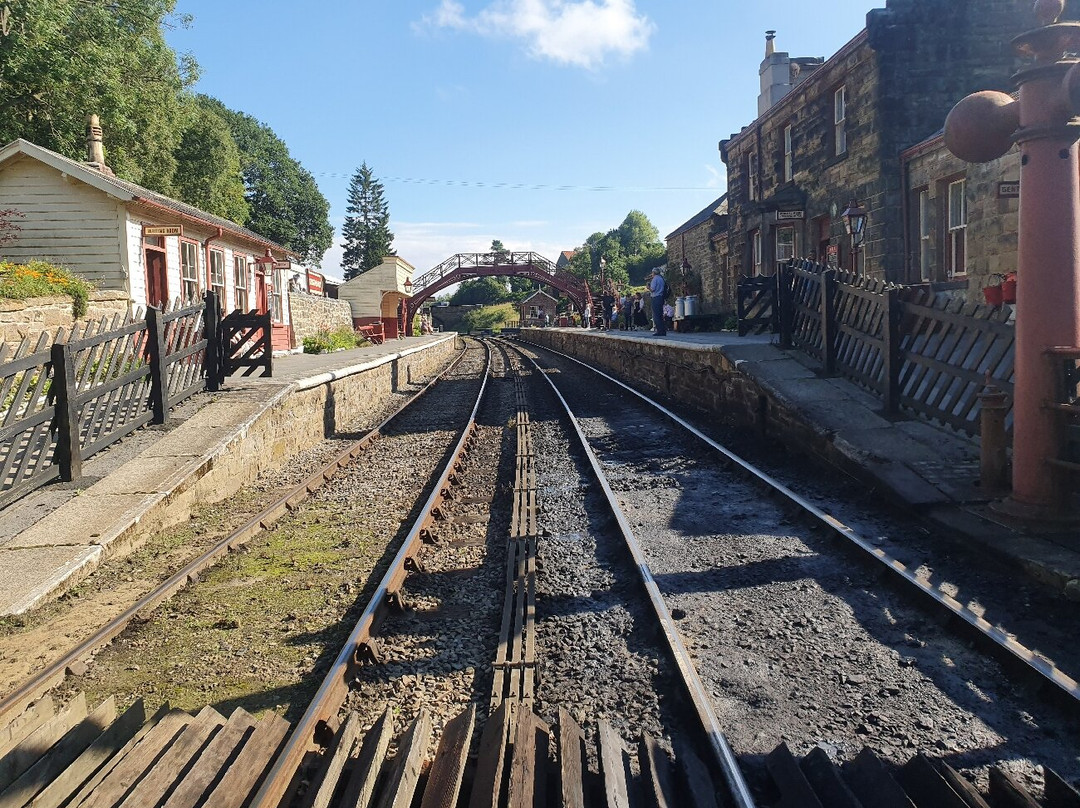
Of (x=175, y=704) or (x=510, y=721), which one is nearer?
(x=510, y=721)

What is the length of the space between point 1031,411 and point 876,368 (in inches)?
142

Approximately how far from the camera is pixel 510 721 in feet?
9.93

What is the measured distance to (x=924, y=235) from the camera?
15.9 meters

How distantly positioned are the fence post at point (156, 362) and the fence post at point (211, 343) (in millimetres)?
1406

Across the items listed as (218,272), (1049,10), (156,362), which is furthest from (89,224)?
(1049,10)

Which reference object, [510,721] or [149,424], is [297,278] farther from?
[510,721]

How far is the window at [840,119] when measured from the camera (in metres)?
18.3

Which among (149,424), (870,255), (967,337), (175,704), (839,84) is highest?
(839,84)

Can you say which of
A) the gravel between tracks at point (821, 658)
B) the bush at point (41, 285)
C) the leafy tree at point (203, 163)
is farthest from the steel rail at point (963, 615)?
the leafy tree at point (203, 163)

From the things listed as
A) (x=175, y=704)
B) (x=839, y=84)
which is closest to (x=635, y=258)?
(x=839, y=84)

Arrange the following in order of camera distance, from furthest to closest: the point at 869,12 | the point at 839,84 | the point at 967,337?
the point at 839,84 < the point at 869,12 < the point at 967,337

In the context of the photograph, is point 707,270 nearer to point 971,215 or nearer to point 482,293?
point 971,215

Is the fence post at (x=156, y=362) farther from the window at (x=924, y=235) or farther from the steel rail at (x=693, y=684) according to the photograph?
the window at (x=924, y=235)

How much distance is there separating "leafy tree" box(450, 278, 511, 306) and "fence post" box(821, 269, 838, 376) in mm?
105115
